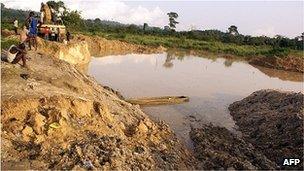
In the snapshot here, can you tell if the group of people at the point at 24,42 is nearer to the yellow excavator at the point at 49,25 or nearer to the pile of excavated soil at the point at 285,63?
the yellow excavator at the point at 49,25

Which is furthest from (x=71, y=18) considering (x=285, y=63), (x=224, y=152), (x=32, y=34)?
(x=224, y=152)

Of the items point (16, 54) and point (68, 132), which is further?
point (16, 54)

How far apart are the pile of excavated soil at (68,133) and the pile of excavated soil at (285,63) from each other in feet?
97.0

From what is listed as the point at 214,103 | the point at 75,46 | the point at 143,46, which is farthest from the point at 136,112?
the point at 143,46

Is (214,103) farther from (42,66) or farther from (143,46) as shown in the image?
(143,46)

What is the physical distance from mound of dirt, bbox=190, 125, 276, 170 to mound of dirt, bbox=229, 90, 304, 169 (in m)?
0.53

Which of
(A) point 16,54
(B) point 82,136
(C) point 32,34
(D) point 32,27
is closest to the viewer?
(B) point 82,136

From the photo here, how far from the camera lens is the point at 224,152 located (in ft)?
38.5

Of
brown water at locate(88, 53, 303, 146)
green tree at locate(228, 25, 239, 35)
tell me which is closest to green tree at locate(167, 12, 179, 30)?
Answer: green tree at locate(228, 25, 239, 35)

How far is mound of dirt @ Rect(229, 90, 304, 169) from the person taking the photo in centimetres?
1213

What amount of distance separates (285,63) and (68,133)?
34.3 m

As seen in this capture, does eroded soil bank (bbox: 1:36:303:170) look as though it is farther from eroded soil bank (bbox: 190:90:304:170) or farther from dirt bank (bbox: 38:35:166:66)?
dirt bank (bbox: 38:35:166:66)

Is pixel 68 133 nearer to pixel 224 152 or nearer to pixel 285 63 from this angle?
pixel 224 152

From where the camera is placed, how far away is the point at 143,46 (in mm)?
47594
